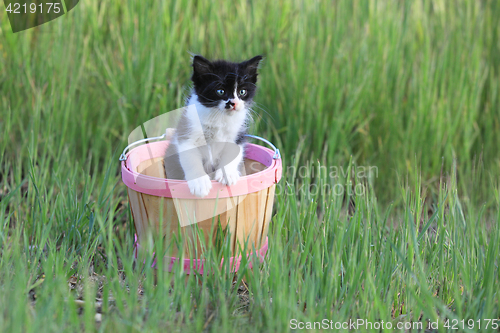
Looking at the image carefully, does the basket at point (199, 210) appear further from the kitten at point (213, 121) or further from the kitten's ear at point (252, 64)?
the kitten's ear at point (252, 64)

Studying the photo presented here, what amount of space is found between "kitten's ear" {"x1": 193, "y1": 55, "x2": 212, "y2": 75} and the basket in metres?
0.54

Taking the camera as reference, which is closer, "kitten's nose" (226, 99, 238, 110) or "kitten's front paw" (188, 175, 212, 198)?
"kitten's front paw" (188, 175, 212, 198)

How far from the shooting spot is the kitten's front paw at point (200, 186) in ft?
6.70

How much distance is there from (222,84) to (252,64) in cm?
22

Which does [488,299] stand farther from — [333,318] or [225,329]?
[225,329]

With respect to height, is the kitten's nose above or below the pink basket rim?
above

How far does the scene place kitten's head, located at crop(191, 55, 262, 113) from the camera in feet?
7.45

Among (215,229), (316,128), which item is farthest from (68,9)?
(215,229)

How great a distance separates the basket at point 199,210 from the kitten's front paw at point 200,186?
0.08 ft
